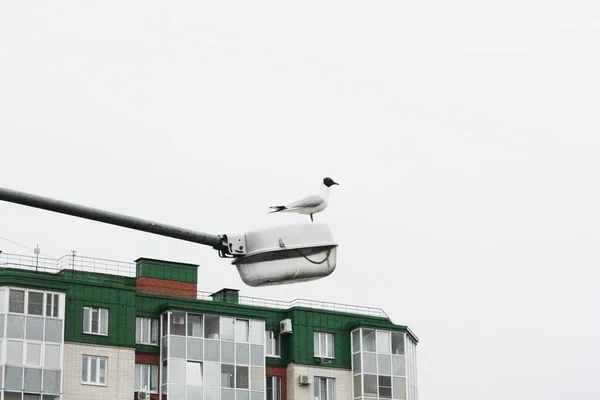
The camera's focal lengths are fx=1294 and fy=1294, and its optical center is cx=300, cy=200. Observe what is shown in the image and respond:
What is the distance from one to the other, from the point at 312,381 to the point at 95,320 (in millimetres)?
11956

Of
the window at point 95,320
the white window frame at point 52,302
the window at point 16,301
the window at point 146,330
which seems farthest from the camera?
the window at point 146,330

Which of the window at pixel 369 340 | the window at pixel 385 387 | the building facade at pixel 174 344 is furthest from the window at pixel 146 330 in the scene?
the window at pixel 385 387

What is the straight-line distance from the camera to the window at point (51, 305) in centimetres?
5656

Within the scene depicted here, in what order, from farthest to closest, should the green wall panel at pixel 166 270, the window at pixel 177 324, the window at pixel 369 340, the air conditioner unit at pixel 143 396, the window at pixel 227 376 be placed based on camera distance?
the window at pixel 369 340 < the green wall panel at pixel 166 270 < the window at pixel 227 376 < the window at pixel 177 324 < the air conditioner unit at pixel 143 396

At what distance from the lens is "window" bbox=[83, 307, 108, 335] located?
5841 centimetres

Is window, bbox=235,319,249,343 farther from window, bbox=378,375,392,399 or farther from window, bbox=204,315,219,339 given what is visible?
window, bbox=378,375,392,399

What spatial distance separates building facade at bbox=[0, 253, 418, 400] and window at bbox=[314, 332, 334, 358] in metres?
0.05

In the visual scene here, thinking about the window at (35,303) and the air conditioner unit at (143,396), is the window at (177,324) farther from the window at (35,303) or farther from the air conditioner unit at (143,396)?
the window at (35,303)

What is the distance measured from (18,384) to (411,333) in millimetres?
22738

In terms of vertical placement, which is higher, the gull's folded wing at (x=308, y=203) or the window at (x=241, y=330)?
the window at (x=241, y=330)

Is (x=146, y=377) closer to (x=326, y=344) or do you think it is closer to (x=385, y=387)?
(x=326, y=344)

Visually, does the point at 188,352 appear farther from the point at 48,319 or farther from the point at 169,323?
the point at 48,319

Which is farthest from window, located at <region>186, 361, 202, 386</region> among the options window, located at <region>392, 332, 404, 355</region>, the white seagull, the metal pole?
the metal pole

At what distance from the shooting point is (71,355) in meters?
57.5
